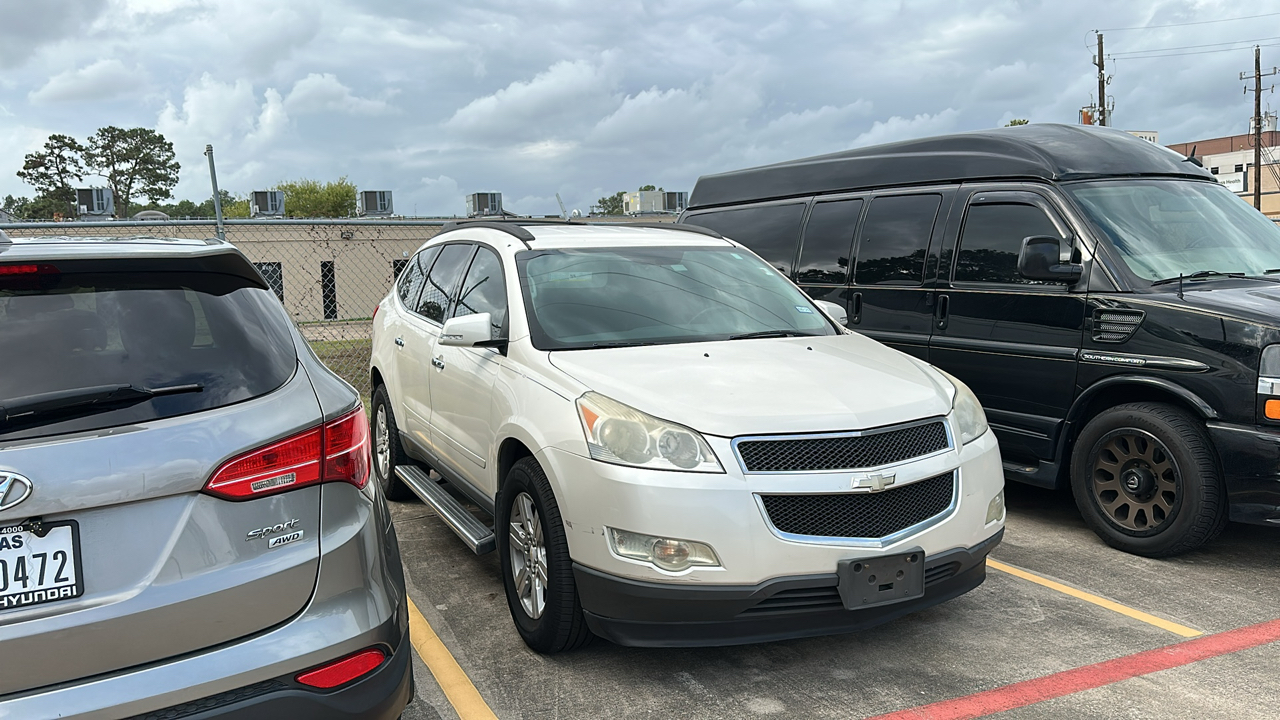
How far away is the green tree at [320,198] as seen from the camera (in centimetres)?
9544

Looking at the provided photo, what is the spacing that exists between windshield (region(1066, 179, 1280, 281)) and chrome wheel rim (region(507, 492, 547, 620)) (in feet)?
12.0

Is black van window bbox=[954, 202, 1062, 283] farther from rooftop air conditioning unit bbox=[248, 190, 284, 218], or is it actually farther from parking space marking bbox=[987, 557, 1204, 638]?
rooftop air conditioning unit bbox=[248, 190, 284, 218]

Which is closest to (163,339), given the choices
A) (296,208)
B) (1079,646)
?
(1079,646)

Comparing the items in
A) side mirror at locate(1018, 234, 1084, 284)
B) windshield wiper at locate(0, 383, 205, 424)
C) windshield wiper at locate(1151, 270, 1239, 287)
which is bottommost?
windshield wiper at locate(0, 383, 205, 424)

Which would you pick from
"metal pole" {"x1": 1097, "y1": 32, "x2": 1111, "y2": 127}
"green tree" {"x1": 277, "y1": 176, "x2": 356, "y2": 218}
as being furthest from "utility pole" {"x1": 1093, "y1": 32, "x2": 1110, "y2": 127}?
"green tree" {"x1": 277, "y1": 176, "x2": 356, "y2": 218}

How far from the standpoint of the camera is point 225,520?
222cm

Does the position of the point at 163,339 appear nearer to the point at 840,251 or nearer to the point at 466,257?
the point at 466,257

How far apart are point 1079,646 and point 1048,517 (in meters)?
2.16

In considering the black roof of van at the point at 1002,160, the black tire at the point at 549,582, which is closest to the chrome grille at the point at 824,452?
the black tire at the point at 549,582

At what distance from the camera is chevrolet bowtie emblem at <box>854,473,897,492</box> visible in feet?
10.9

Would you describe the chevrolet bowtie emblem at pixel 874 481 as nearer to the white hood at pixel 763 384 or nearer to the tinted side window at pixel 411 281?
the white hood at pixel 763 384

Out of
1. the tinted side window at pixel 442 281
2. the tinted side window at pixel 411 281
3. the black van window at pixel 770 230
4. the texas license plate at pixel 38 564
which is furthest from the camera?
the black van window at pixel 770 230

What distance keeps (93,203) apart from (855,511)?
28408mm

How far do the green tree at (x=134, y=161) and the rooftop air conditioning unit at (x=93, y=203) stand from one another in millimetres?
61708
